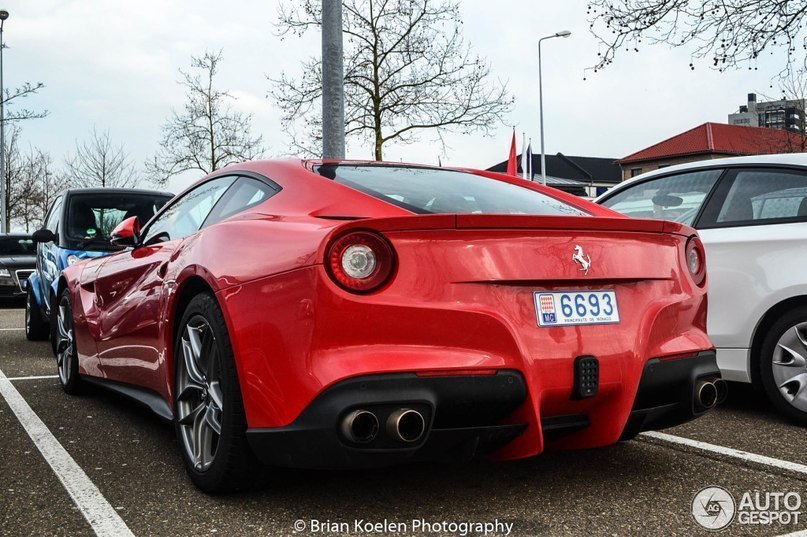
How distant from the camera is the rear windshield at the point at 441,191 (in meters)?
3.15

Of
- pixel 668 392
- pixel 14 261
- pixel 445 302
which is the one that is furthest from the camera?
pixel 14 261

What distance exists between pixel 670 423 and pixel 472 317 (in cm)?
103

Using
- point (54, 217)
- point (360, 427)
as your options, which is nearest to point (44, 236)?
point (54, 217)

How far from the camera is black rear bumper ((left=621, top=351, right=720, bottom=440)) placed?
117 inches

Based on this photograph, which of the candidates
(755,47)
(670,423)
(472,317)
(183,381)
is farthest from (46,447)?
(755,47)

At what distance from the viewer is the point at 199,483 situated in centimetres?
317

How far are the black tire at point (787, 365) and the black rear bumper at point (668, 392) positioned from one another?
1.43 metres

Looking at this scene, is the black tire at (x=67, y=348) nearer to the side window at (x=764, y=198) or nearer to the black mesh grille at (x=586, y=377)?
the black mesh grille at (x=586, y=377)

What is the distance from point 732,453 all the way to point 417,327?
6.15 ft

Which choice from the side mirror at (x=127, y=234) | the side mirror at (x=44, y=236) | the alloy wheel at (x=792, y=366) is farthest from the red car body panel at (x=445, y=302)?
the side mirror at (x=44, y=236)

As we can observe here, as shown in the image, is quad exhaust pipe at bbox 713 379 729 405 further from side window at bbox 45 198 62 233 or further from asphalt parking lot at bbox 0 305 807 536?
side window at bbox 45 198 62 233

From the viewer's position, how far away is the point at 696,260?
11.1ft

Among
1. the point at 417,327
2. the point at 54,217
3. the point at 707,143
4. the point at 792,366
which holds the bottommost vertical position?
the point at 792,366

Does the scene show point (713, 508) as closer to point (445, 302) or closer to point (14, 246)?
point (445, 302)
